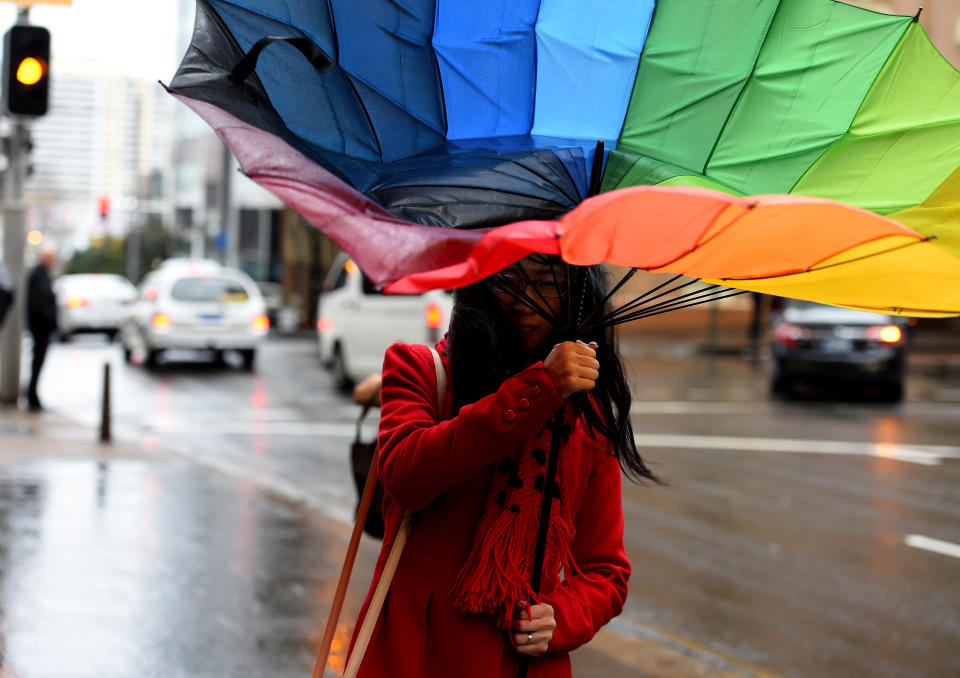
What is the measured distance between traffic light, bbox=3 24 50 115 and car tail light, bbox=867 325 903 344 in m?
12.6

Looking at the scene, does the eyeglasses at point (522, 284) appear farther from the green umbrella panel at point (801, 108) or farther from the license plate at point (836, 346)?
the license plate at point (836, 346)

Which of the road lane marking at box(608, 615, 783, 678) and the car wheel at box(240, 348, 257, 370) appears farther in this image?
the car wheel at box(240, 348, 257, 370)

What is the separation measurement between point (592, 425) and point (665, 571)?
5.60 meters

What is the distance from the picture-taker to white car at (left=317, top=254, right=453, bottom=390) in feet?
52.7

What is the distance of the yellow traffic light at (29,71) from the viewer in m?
12.5

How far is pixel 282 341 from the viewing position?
3072 centimetres

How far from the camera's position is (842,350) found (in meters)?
19.3

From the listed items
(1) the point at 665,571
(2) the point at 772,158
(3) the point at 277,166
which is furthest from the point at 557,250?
(1) the point at 665,571

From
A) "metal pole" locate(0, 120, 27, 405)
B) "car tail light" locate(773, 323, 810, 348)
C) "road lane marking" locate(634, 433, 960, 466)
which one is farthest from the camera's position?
"car tail light" locate(773, 323, 810, 348)

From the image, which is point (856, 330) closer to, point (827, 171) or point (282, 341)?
point (282, 341)

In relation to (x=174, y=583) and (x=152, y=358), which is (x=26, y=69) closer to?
(x=174, y=583)

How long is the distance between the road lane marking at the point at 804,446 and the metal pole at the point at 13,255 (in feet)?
24.1

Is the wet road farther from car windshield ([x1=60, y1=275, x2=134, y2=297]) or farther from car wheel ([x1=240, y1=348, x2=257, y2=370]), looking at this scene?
car windshield ([x1=60, y1=275, x2=134, y2=297])

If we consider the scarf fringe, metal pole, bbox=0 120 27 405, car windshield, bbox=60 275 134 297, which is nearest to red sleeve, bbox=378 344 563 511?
the scarf fringe
